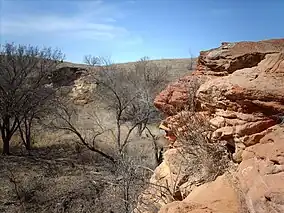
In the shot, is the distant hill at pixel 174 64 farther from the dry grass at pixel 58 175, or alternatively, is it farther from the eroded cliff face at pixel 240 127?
the eroded cliff face at pixel 240 127

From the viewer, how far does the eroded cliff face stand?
457 centimetres

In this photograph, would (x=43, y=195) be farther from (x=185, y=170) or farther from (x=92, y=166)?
(x=185, y=170)

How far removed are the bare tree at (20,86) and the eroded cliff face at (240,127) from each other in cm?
1257

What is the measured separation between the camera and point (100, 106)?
99.8 ft

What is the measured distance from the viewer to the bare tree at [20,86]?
62.3ft

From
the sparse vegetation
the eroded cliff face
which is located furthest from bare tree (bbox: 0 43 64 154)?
the eroded cliff face

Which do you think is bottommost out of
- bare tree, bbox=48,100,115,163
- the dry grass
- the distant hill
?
the dry grass

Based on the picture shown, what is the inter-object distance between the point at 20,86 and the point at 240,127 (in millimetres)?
15901

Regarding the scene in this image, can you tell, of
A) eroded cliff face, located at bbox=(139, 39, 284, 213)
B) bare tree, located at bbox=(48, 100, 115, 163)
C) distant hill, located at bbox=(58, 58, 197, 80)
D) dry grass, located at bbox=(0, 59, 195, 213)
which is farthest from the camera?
distant hill, located at bbox=(58, 58, 197, 80)

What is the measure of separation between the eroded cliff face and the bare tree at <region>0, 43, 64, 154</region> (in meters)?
12.6

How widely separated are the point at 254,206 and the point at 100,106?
26558mm

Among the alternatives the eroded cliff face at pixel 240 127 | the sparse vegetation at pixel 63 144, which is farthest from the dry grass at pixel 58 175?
the eroded cliff face at pixel 240 127

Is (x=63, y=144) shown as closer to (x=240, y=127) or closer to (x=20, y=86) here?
(x=20, y=86)

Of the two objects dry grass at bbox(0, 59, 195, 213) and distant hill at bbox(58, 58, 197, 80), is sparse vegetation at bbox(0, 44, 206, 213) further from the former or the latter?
distant hill at bbox(58, 58, 197, 80)
